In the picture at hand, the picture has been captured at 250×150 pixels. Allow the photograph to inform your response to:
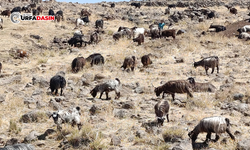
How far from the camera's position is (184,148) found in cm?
630

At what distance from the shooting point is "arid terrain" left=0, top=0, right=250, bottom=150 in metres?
7.34

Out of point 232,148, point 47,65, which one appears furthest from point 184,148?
point 47,65

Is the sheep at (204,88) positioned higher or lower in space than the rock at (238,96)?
higher

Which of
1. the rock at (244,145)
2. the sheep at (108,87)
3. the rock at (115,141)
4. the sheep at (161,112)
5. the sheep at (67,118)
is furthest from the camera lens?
the sheep at (108,87)

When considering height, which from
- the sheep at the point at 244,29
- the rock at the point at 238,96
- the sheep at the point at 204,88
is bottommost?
the rock at the point at 238,96

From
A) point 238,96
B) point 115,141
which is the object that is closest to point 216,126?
point 115,141

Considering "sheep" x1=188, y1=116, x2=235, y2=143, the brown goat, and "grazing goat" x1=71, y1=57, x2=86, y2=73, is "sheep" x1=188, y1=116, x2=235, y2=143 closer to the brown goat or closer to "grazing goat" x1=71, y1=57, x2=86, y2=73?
"grazing goat" x1=71, y1=57, x2=86, y2=73

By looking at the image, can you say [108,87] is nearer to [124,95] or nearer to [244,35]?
[124,95]

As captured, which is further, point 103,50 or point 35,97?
point 103,50

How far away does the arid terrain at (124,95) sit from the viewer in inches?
289

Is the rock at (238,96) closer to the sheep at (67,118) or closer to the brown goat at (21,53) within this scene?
the sheep at (67,118)

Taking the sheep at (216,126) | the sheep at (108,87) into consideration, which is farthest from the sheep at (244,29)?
the sheep at (216,126)

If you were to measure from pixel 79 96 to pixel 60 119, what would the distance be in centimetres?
345

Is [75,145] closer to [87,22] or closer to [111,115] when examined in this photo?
[111,115]
